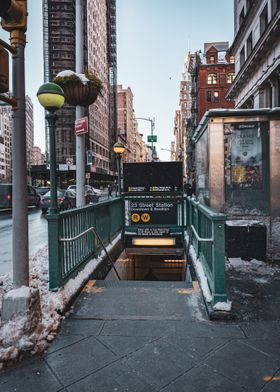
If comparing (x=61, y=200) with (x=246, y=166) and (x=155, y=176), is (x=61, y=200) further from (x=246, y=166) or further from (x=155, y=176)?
(x=246, y=166)

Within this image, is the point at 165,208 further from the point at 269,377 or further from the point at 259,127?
the point at 269,377

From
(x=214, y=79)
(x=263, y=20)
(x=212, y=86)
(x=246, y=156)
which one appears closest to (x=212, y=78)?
(x=214, y=79)

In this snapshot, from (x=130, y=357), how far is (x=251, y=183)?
4997 millimetres

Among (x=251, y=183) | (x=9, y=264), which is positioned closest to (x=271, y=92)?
(x=251, y=183)

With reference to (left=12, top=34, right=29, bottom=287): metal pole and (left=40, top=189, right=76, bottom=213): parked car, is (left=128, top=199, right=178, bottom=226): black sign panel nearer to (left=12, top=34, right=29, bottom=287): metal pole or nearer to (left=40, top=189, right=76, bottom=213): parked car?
(left=12, top=34, right=29, bottom=287): metal pole

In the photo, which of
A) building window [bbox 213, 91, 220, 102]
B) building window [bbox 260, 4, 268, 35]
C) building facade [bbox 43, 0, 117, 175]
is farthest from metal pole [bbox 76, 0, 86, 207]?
building facade [bbox 43, 0, 117, 175]

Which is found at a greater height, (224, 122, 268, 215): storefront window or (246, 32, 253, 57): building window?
(246, 32, 253, 57): building window

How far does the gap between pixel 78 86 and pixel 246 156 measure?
427 centimetres

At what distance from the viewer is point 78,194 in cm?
875

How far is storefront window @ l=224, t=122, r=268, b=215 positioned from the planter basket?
338cm

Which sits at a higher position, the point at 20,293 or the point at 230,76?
the point at 230,76

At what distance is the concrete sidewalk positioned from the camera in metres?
2.76

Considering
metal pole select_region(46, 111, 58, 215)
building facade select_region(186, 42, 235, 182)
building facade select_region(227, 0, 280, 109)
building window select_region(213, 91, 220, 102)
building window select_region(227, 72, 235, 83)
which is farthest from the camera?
building window select_region(213, 91, 220, 102)

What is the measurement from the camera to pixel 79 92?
7.67m
